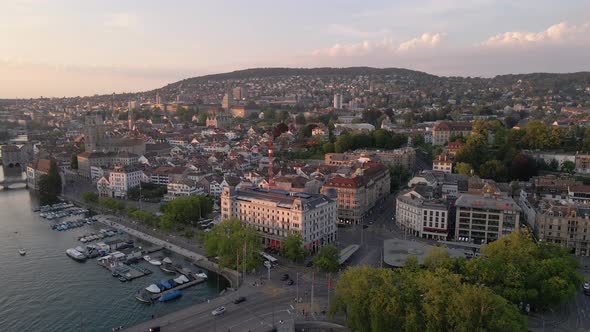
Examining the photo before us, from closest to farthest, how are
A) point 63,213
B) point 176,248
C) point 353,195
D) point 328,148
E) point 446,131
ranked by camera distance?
point 176,248 → point 353,195 → point 63,213 → point 328,148 → point 446,131

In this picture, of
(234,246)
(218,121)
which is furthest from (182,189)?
(218,121)

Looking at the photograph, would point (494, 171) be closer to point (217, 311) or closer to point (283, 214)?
point (283, 214)

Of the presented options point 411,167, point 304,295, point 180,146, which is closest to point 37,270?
point 304,295

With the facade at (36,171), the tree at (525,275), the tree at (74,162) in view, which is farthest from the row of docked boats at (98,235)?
the tree at (74,162)

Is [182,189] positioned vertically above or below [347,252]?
above

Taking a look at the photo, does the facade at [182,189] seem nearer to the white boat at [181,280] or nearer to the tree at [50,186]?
the tree at [50,186]

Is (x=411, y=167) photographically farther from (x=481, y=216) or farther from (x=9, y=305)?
(x=9, y=305)

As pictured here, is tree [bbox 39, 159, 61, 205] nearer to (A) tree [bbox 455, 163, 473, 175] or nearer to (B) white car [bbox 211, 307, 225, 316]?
(B) white car [bbox 211, 307, 225, 316]
